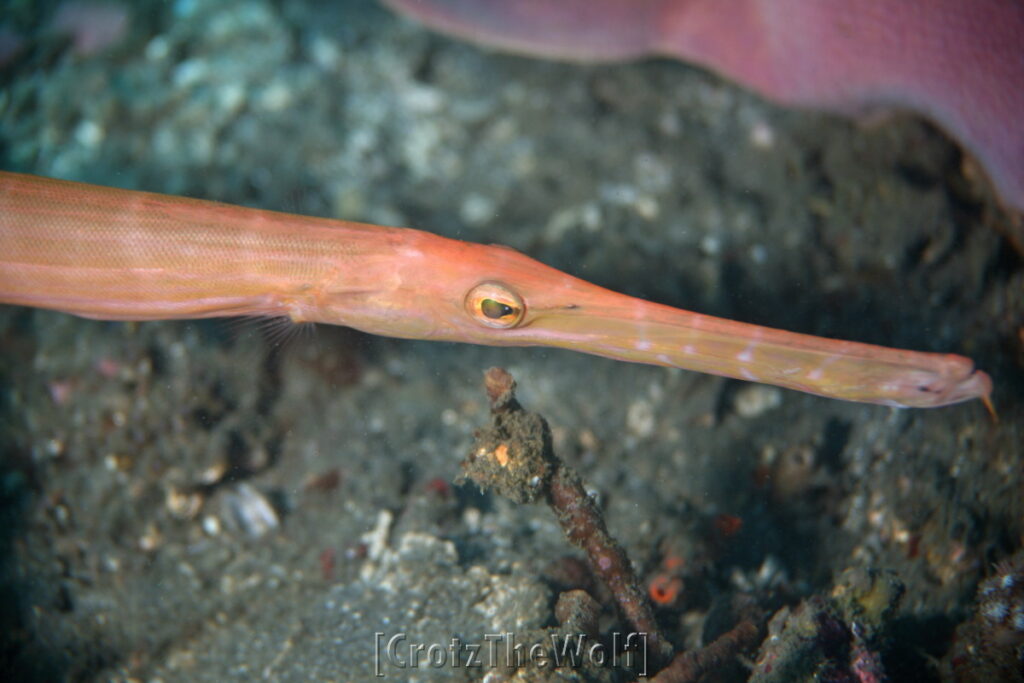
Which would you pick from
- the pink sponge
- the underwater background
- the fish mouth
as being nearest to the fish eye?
the fish mouth

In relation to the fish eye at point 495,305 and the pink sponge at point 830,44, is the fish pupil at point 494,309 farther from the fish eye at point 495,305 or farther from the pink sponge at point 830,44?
the pink sponge at point 830,44

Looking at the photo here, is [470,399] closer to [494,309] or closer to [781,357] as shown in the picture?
[494,309]

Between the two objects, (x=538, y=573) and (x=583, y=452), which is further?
(x=583, y=452)

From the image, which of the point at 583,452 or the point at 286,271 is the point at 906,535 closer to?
the point at 583,452

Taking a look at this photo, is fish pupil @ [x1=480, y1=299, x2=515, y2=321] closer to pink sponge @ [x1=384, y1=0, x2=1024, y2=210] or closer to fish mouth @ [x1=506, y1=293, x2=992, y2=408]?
fish mouth @ [x1=506, y1=293, x2=992, y2=408]

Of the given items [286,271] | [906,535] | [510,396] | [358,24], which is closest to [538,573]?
[510,396]

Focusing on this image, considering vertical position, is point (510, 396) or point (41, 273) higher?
point (41, 273)

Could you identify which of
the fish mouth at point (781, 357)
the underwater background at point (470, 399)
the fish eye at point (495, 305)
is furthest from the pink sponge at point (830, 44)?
the fish eye at point (495, 305)
